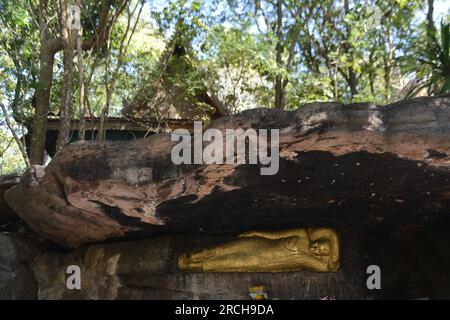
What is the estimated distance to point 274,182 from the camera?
4.41 metres

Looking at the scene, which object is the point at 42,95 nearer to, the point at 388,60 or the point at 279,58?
the point at 279,58

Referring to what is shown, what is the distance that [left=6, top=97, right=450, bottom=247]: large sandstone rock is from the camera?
12.7ft

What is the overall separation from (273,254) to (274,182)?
1124 millimetres

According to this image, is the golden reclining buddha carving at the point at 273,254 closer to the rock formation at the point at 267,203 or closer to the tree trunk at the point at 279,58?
the rock formation at the point at 267,203

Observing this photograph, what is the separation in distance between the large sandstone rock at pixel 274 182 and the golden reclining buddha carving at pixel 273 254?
0.44 ft

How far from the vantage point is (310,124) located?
3.90 m

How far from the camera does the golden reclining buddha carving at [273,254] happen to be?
5.14m

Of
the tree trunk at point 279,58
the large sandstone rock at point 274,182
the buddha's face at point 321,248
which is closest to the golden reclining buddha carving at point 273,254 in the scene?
the buddha's face at point 321,248

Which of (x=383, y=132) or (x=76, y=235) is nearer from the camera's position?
(x=383, y=132)

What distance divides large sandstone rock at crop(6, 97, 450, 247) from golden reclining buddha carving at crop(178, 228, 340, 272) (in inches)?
5.2

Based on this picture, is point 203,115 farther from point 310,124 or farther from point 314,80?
point 310,124

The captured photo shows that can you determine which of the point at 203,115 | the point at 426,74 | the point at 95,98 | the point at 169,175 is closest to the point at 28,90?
the point at 95,98

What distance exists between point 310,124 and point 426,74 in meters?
5.96

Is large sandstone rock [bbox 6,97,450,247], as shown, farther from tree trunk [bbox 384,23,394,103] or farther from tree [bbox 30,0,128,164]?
tree trunk [bbox 384,23,394,103]
